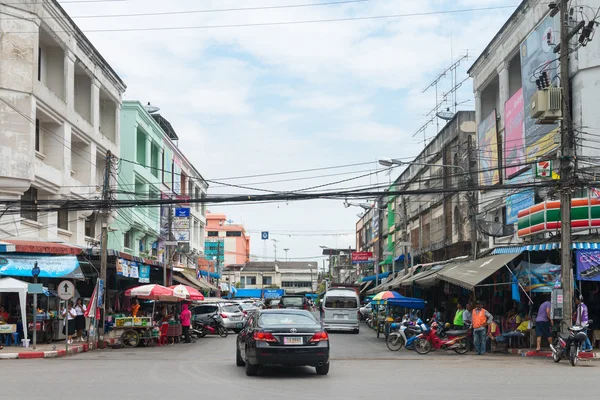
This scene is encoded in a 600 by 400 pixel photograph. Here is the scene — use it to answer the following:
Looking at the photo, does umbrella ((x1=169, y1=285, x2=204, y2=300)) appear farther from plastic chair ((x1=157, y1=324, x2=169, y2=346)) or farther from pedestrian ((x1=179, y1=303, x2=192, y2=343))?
plastic chair ((x1=157, y1=324, x2=169, y2=346))

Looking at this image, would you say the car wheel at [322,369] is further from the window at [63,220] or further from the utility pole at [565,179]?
the window at [63,220]

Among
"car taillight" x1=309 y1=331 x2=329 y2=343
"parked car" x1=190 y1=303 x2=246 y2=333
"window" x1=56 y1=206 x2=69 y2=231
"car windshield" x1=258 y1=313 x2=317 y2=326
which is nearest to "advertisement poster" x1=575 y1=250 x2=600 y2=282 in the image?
"car windshield" x1=258 y1=313 x2=317 y2=326

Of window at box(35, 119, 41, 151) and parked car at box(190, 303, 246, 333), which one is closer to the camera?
window at box(35, 119, 41, 151)

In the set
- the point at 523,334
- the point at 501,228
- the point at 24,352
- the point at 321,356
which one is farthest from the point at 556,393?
the point at 501,228

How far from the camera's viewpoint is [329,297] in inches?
1549

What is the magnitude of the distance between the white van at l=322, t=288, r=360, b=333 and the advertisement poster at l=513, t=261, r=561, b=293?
53.1 feet

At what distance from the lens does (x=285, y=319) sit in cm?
1647

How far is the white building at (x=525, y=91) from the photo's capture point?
83.0ft

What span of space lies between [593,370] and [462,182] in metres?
19.9

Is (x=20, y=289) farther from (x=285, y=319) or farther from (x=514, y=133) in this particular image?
(x=514, y=133)

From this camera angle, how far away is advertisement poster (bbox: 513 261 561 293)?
76.3 ft

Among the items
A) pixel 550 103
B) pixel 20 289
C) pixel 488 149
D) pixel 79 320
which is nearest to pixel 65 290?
pixel 20 289

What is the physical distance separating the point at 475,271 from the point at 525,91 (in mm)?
8563

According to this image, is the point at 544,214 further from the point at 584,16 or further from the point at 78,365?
the point at 78,365
